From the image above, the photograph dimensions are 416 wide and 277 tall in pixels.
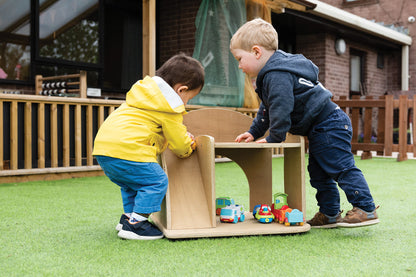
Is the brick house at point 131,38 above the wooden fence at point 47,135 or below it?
above

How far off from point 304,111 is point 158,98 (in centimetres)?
79

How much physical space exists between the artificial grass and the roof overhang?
5.01 metres

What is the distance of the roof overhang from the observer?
7555mm

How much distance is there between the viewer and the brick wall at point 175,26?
313 inches

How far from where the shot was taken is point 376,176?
522 centimetres

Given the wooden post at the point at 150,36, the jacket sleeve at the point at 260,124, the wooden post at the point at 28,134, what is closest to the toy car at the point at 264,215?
the jacket sleeve at the point at 260,124

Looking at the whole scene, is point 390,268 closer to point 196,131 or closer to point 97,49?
point 196,131

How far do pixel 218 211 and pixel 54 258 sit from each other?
1145 mm

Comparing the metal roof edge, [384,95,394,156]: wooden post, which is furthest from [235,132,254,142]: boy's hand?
the metal roof edge

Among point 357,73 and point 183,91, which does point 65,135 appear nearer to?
point 183,91

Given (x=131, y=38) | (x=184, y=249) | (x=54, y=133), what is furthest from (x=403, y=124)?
(x=184, y=249)

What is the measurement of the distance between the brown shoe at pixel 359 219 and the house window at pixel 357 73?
35.0ft

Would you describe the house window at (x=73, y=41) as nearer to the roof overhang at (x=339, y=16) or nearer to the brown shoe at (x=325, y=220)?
the roof overhang at (x=339, y=16)

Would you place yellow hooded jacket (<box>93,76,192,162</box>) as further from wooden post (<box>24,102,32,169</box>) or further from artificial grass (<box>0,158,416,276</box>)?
wooden post (<box>24,102,32,169</box>)
